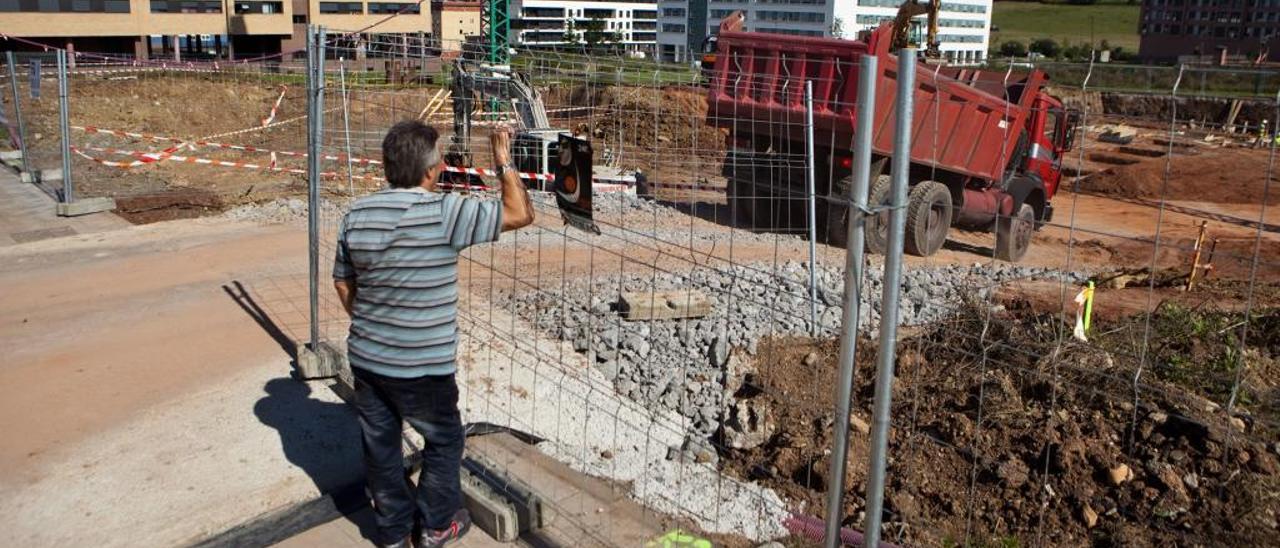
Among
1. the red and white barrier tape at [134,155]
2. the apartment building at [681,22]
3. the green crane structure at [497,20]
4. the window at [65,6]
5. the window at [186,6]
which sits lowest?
the red and white barrier tape at [134,155]

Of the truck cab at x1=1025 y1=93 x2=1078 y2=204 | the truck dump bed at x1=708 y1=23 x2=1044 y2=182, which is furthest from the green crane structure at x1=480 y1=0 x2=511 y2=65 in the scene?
the truck cab at x1=1025 y1=93 x2=1078 y2=204

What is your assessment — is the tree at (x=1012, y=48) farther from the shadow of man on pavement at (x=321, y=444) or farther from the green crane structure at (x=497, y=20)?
the shadow of man on pavement at (x=321, y=444)

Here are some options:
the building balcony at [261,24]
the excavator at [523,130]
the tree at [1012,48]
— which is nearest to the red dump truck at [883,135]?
the excavator at [523,130]

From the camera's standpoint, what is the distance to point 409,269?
396cm

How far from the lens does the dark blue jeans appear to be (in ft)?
13.5

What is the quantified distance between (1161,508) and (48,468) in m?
5.93

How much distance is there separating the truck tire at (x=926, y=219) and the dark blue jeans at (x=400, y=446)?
812cm

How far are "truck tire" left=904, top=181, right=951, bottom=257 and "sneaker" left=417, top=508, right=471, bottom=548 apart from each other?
7880 mm

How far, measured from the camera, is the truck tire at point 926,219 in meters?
11.9

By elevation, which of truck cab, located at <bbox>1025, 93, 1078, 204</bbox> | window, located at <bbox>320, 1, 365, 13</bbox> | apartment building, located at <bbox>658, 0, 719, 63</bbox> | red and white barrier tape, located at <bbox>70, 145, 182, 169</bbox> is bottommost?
red and white barrier tape, located at <bbox>70, 145, 182, 169</bbox>

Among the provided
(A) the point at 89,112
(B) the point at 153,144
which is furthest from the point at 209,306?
(A) the point at 89,112

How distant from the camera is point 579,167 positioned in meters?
5.00

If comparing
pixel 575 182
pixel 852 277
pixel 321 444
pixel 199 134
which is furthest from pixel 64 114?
pixel 199 134

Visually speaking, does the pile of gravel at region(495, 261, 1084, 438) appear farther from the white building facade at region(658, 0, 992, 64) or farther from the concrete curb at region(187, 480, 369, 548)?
the white building facade at region(658, 0, 992, 64)
